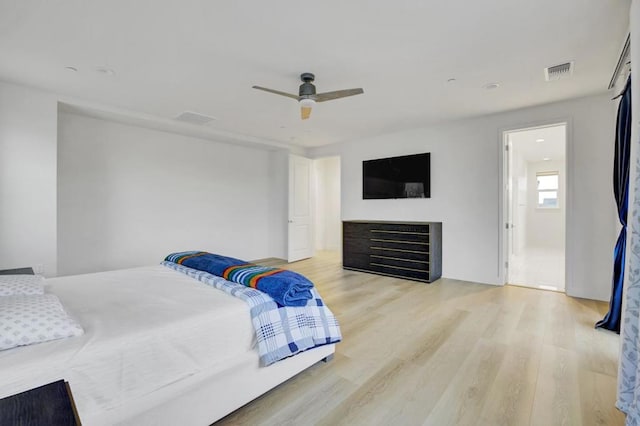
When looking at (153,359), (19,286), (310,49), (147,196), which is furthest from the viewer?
(147,196)

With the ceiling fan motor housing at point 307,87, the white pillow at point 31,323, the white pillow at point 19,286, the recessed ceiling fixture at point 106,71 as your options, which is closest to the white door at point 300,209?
the ceiling fan motor housing at point 307,87

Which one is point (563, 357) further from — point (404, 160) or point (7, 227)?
point (7, 227)

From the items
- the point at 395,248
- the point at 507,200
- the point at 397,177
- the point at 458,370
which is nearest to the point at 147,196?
the point at 395,248

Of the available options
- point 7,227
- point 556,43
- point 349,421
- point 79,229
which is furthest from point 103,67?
point 556,43

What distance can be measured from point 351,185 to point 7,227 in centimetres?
495

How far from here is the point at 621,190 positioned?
2727 mm

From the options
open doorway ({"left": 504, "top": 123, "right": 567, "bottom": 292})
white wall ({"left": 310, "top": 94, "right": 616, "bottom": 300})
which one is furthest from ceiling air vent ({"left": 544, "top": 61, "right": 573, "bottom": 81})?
open doorway ({"left": 504, "top": 123, "right": 567, "bottom": 292})

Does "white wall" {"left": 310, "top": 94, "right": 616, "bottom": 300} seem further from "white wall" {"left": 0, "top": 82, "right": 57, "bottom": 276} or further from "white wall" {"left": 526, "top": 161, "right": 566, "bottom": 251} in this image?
"white wall" {"left": 526, "top": 161, "right": 566, "bottom": 251}

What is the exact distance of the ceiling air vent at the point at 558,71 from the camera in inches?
115

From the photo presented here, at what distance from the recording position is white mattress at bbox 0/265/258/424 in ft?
3.93

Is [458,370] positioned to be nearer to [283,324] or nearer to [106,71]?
[283,324]

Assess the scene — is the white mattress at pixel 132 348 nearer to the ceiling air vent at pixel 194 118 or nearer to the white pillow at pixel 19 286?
the white pillow at pixel 19 286

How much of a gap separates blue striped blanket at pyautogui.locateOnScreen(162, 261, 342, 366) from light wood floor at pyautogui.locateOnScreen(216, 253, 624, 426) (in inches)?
12.1

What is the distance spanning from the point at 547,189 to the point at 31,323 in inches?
427
